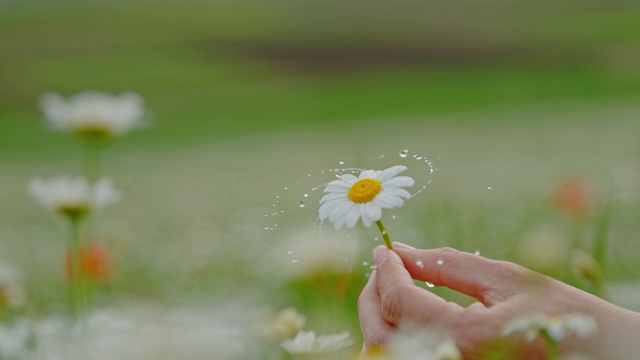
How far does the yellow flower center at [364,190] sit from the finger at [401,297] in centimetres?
9

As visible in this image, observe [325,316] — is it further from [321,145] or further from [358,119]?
[358,119]

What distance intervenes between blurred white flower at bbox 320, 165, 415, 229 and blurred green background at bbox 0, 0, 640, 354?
31 cm

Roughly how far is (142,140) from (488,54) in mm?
6103

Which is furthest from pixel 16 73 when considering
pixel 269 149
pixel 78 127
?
pixel 78 127

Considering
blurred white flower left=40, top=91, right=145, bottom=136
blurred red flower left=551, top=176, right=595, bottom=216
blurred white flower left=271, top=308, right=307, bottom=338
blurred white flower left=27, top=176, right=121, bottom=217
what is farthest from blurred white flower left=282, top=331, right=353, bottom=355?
blurred red flower left=551, top=176, right=595, bottom=216

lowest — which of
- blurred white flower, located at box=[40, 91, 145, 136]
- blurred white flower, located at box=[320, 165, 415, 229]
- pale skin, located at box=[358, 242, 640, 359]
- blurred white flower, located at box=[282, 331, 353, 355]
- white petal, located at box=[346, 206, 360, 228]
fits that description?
blurred white flower, located at box=[282, 331, 353, 355]

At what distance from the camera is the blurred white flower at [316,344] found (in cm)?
92

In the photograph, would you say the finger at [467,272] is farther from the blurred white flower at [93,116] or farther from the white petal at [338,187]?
the blurred white flower at [93,116]

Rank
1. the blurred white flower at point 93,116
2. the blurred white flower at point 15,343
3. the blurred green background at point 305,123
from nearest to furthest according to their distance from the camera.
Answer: the blurred white flower at point 15,343 < the blurred white flower at point 93,116 < the blurred green background at point 305,123

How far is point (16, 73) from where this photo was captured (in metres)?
14.0

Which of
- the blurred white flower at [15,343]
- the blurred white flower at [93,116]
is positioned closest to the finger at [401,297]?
the blurred white flower at [15,343]

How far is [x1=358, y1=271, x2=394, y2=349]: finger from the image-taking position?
0.98 m

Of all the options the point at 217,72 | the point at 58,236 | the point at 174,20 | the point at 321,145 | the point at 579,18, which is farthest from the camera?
the point at 174,20

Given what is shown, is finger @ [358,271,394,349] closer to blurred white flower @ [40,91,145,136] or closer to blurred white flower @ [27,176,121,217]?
blurred white flower @ [27,176,121,217]
